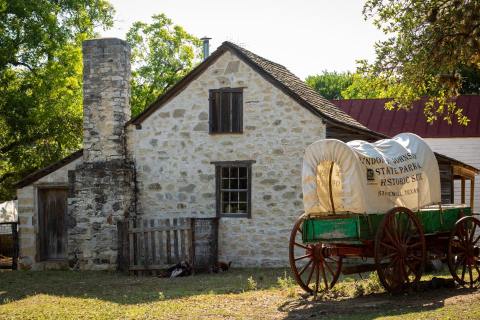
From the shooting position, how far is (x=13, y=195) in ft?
92.9

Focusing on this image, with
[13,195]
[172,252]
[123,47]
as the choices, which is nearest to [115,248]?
[172,252]

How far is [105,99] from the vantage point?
18828 mm

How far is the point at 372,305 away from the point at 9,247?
15.2 meters

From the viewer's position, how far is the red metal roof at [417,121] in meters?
27.0

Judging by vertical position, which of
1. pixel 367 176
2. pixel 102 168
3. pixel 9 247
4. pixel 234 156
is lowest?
pixel 9 247

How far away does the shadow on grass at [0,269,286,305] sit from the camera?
44.4 feet

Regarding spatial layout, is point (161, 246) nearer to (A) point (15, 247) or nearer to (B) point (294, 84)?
(A) point (15, 247)

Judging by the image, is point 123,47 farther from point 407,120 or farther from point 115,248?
point 407,120

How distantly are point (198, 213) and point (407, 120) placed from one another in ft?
37.8

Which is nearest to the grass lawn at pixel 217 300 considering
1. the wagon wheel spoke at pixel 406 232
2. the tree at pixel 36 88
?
the wagon wheel spoke at pixel 406 232

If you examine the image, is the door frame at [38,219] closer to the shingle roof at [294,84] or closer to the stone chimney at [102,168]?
the stone chimney at [102,168]

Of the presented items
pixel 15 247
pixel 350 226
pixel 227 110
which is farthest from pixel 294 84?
pixel 350 226

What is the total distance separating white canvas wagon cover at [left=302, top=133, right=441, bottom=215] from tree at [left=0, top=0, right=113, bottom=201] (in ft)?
43.9

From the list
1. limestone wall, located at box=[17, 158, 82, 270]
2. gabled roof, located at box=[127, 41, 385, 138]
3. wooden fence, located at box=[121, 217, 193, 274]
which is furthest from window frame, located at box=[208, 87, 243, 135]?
limestone wall, located at box=[17, 158, 82, 270]
